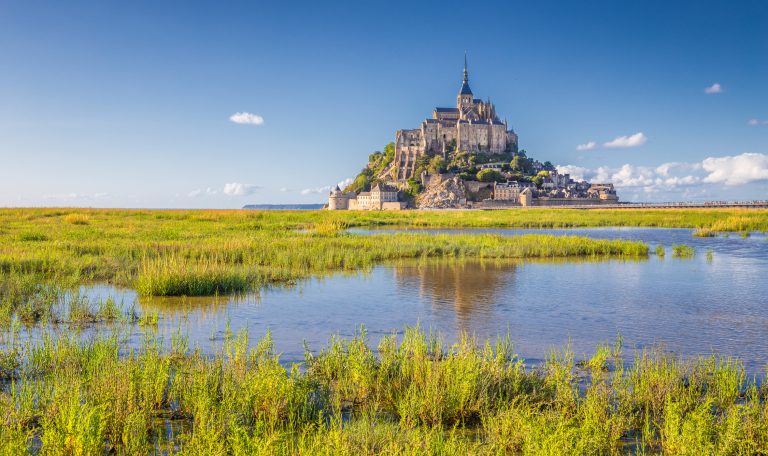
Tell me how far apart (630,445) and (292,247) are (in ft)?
58.2

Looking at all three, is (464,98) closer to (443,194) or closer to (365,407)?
(443,194)

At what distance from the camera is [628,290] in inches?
598

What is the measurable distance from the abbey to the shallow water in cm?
11753

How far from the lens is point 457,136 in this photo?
455 feet

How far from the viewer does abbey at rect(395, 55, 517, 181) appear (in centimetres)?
13762

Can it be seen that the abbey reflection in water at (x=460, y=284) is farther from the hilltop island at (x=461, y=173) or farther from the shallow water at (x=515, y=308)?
the hilltop island at (x=461, y=173)

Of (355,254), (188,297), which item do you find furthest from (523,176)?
(188,297)

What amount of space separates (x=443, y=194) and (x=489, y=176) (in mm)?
12757

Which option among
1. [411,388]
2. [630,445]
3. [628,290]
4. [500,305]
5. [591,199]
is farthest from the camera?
[591,199]

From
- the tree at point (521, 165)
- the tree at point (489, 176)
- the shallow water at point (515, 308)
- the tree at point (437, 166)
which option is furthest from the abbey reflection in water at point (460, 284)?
the tree at point (521, 165)

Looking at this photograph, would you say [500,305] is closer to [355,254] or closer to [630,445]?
[630,445]

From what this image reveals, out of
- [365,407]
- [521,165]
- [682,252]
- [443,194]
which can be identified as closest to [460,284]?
[365,407]

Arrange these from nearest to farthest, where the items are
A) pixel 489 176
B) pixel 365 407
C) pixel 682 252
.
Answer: pixel 365 407 < pixel 682 252 < pixel 489 176

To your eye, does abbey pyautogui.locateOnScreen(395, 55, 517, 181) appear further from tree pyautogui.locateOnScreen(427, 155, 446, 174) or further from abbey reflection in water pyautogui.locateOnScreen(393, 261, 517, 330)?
abbey reflection in water pyautogui.locateOnScreen(393, 261, 517, 330)
